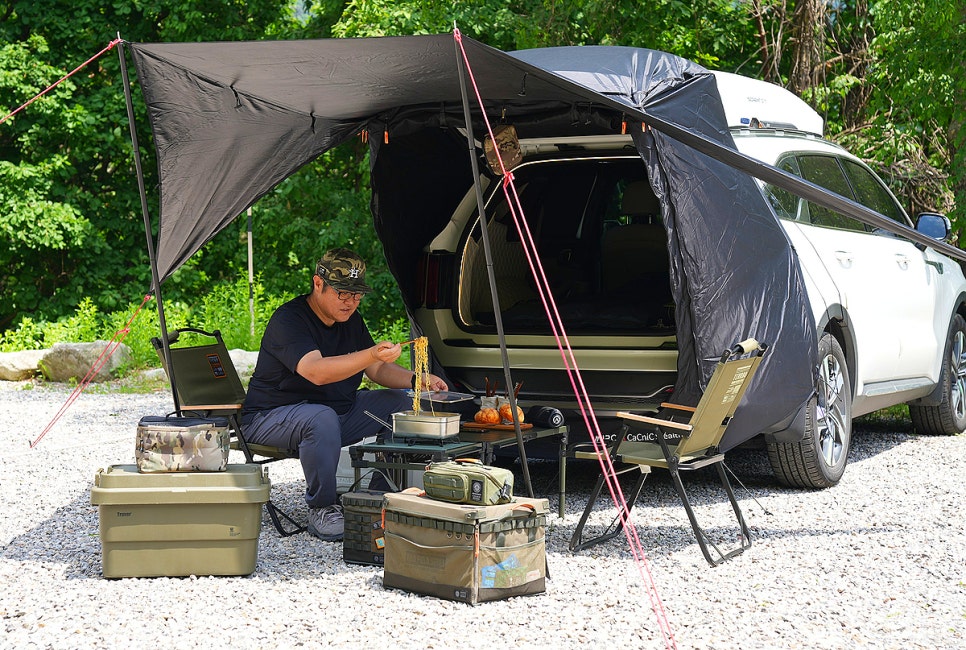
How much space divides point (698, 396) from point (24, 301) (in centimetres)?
1463

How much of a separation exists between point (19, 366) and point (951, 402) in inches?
355

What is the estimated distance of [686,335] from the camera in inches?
213

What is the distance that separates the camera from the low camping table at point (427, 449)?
191 inches

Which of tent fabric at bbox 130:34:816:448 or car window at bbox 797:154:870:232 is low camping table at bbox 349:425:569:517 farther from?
car window at bbox 797:154:870:232

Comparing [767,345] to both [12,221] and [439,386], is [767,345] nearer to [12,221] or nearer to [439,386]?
[439,386]

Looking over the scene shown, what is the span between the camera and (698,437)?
496cm

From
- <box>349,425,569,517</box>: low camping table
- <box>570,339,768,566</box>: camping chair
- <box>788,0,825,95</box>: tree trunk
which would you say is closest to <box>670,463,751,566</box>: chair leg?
<box>570,339,768,566</box>: camping chair

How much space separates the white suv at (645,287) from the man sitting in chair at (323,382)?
0.67m

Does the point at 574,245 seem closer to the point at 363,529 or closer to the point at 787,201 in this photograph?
the point at 787,201

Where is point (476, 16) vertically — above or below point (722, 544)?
above

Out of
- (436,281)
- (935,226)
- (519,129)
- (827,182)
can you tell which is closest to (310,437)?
(436,281)

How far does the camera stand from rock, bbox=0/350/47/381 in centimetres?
1223

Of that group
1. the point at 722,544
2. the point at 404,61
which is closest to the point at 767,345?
the point at 722,544

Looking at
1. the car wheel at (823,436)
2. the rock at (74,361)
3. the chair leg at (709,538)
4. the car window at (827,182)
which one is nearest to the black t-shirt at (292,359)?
the chair leg at (709,538)
